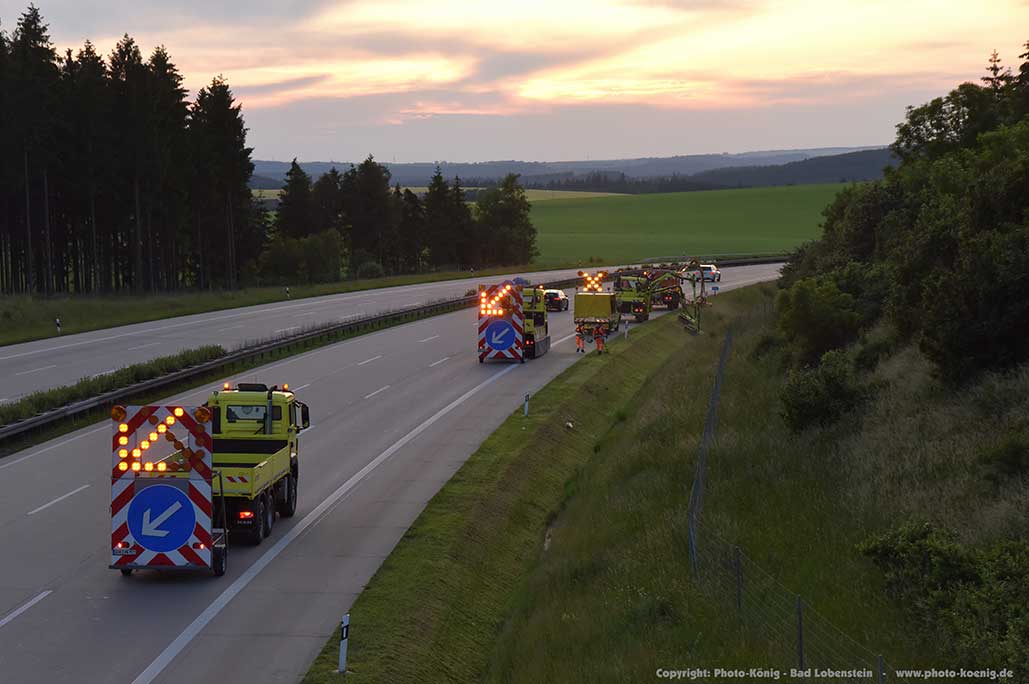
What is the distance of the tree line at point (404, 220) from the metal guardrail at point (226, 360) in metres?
68.4

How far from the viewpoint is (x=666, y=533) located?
62.6 ft

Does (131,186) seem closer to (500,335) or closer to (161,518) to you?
(500,335)

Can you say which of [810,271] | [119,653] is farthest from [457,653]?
[810,271]

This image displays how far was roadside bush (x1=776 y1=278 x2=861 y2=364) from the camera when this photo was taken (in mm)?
35469

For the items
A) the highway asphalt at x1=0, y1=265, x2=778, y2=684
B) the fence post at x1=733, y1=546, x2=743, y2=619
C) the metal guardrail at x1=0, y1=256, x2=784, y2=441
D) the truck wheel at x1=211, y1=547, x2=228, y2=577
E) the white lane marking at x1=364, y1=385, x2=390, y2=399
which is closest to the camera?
the fence post at x1=733, y1=546, x2=743, y2=619

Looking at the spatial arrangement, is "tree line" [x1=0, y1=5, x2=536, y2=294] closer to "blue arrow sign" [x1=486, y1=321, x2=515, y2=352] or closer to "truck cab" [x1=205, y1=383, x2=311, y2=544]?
"blue arrow sign" [x1=486, y1=321, x2=515, y2=352]

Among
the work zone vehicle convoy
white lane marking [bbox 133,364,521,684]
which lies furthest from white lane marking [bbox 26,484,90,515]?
white lane marking [bbox 133,364,521,684]

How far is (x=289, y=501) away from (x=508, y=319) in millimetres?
26096

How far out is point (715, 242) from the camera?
7052 inches

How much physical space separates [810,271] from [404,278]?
181ft

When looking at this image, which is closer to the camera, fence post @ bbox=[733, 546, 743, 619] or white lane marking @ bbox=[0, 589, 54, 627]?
fence post @ bbox=[733, 546, 743, 619]

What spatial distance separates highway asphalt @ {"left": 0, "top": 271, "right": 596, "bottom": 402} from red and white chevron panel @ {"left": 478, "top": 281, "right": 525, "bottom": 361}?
1176 centimetres

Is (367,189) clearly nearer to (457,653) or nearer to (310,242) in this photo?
(310,242)

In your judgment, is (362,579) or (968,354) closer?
(362,579)
